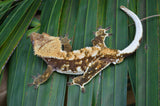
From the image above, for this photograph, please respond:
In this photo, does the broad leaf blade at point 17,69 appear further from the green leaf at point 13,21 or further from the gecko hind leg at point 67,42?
the gecko hind leg at point 67,42

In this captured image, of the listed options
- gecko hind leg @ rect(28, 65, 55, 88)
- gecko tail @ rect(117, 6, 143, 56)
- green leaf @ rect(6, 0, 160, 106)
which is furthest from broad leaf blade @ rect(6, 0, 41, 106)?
gecko tail @ rect(117, 6, 143, 56)

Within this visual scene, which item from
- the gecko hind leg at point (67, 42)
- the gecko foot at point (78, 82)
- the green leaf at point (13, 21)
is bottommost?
the gecko foot at point (78, 82)

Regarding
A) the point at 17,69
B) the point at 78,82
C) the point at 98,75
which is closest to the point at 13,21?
the point at 17,69

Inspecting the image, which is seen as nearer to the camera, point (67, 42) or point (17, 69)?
point (17, 69)

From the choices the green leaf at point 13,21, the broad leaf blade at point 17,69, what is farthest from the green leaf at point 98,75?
the green leaf at point 13,21

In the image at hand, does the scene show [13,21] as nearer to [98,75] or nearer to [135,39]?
[98,75]

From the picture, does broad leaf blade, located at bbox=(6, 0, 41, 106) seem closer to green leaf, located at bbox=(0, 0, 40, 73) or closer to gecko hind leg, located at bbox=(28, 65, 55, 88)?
green leaf, located at bbox=(0, 0, 40, 73)

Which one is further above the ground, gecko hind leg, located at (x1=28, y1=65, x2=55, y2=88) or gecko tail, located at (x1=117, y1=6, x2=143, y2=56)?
gecko tail, located at (x1=117, y1=6, x2=143, y2=56)
